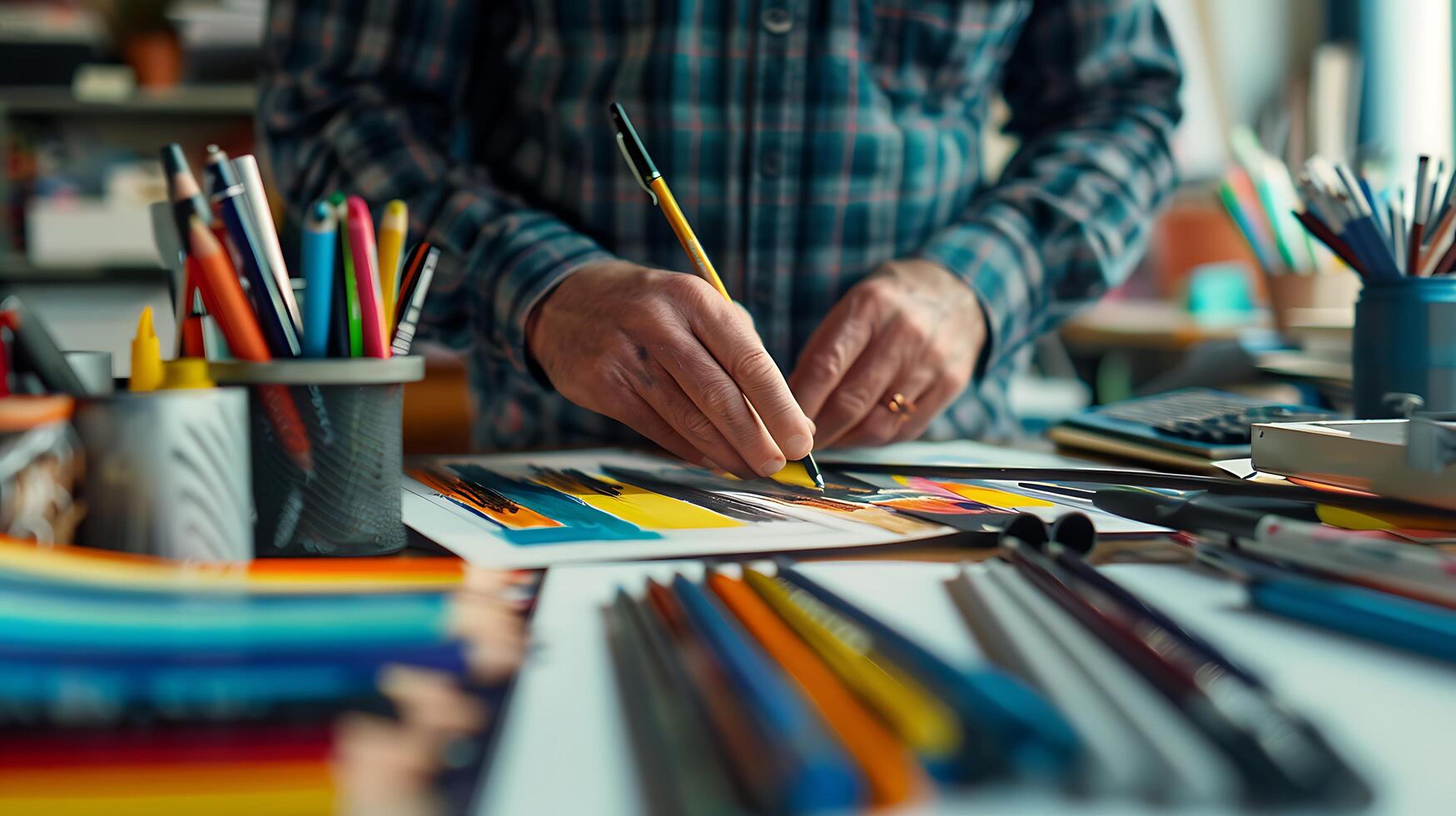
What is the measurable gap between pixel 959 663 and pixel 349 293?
0.28 meters

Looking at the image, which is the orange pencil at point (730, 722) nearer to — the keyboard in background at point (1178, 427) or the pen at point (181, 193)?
the pen at point (181, 193)

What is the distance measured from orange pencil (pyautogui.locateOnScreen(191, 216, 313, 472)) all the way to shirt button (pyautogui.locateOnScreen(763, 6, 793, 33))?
53cm

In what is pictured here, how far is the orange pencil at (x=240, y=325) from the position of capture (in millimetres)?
378

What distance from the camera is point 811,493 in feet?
1.86

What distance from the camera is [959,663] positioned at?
27 cm

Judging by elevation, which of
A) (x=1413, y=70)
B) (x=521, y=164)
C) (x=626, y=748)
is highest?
(x=1413, y=70)

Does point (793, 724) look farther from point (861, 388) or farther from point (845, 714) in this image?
point (861, 388)

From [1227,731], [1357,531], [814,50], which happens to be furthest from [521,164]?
Result: [1227,731]

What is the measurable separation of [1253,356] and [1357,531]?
68 centimetres

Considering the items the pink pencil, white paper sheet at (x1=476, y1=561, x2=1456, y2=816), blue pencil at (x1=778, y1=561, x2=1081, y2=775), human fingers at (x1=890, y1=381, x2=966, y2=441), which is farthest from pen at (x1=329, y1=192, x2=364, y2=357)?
human fingers at (x1=890, y1=381, x2=966, y2=441)

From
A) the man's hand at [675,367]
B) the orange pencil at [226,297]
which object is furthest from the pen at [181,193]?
the man's hand at [675,367]

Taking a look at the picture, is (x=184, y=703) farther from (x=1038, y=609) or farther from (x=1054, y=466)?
(x=1054, y=466)

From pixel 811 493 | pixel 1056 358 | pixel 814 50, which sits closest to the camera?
pixel 811 493

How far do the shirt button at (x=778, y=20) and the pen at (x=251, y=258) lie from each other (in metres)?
0.51
